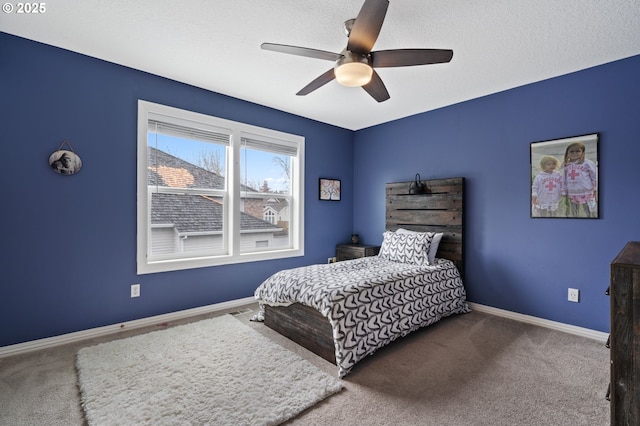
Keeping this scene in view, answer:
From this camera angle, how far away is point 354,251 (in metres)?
4.39

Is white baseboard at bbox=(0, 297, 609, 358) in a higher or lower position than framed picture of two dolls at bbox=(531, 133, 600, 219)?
lower

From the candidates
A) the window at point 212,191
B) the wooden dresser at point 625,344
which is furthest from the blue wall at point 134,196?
the wooden dresser at point 625,344

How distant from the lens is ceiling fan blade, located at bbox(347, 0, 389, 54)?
1.58 m

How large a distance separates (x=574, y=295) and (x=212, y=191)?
12.9 ft

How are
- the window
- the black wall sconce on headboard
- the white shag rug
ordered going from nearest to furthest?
the white shag rug
the window
the black wall sconce on headboard

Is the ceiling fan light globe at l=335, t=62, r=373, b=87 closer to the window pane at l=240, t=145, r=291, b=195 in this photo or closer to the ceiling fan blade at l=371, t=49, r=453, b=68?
the ceiling fan blade at l=371, t=49, r=453, b=68

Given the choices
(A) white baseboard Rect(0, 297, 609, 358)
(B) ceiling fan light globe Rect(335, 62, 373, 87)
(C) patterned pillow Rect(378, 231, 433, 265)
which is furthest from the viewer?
(C) patterned pillow Rect(378, 231, 433, 265)

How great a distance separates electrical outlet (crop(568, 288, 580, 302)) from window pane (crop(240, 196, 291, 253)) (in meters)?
3.23

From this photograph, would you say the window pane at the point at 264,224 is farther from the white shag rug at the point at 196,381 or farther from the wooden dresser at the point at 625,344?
the wooden dresser at the point at 625,344

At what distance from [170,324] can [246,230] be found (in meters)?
1.34

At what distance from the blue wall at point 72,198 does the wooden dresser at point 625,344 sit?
3350 mm

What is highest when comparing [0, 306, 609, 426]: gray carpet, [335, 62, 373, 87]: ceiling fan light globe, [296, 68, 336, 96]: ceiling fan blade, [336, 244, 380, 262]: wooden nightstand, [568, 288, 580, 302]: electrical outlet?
[296, 68, 336, 96]: ceiling fan blade

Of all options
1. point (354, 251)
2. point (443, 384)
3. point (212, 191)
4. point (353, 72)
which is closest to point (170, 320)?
point (212, 191)

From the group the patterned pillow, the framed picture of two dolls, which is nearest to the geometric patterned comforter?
the patterned pillow
